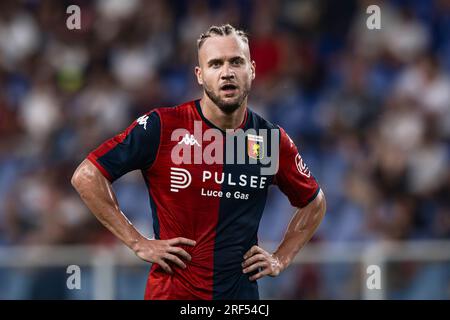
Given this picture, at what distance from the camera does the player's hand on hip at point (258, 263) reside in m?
5.74

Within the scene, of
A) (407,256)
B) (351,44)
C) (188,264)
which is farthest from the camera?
(351,44)

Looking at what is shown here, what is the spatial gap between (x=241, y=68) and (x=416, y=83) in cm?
573

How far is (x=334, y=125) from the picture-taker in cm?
1109

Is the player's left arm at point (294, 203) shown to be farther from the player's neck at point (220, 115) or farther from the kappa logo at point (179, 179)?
the kappa logo at point (179, 179)

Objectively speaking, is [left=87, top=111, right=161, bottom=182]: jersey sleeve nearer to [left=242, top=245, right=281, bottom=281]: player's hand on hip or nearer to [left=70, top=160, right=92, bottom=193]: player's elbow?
[left=70, top=160, right=92, bottom=193]: player's elbow

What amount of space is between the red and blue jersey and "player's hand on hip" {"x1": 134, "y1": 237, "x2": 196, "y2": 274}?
75mm

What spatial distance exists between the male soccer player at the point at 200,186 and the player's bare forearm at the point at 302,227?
0.30 meters

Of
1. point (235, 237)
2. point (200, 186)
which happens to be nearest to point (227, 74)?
point (200, 186)

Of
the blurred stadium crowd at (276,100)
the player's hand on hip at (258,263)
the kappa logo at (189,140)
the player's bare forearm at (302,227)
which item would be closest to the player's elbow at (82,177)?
the kappa logo at (189,140)

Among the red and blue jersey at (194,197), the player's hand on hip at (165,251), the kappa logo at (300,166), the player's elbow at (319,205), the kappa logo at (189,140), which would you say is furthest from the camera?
the player's elbow at (319,205)

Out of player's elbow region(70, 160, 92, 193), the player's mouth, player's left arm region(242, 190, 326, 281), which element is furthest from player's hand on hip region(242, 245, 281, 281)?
player's elbow region(70, 160, 92, 193)

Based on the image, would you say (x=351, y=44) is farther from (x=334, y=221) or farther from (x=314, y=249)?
(x=314, y=249)
